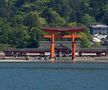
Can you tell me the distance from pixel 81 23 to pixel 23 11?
688cm

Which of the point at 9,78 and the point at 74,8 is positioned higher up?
the point at 74,8

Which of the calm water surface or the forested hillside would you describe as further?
the forested hillside

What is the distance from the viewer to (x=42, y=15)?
4102 inches

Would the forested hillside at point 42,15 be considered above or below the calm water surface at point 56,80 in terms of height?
above

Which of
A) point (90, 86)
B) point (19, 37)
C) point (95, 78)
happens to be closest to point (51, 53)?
point (19, 37)

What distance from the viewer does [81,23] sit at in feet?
342

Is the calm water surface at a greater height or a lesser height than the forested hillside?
lesser

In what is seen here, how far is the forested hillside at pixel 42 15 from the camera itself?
9131 cm

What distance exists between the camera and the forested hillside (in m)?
91.3

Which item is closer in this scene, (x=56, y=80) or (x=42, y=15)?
(x=56, y=80)

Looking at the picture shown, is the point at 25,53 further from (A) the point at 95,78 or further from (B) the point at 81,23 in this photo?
(A) the point at 95,78

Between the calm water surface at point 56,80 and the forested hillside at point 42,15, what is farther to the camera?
the forested hillside at point 42,15

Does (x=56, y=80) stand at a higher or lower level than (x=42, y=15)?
lower

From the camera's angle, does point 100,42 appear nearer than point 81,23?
Yes
